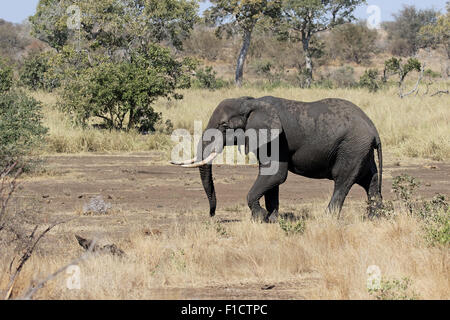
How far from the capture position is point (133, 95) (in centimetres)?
1938

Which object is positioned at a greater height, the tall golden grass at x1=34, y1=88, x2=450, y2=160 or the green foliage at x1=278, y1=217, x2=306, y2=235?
the tall golden grass at x1=34, y1=88, x2=450, y2=160

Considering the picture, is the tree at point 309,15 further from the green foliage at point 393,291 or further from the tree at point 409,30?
the green foliage at point 393,291

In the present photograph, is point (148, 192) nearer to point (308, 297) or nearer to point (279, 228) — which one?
point (279, 228)

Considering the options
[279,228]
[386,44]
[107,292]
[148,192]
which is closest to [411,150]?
[148,192]

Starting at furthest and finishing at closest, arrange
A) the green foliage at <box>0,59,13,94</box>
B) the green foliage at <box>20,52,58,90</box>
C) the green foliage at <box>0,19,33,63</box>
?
the green foliage at <box>0,19,33,63</box> < the green foliage at <box>20,52,58,90</box> < the green foliage at <box>0,59,13,94</box>

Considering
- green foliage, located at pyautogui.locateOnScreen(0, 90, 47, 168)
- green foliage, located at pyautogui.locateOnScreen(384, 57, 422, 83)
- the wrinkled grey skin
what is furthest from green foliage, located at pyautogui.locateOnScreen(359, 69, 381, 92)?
the wrinkled grey skin

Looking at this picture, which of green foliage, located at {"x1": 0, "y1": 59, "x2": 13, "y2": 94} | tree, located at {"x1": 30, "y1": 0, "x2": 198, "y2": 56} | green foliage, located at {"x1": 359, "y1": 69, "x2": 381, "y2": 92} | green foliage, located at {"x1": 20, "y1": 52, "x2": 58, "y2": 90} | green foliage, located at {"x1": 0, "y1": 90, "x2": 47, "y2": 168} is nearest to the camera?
green foliage, located at {"x1": 0, "y1": 90, "x2": 47, "y2": 168}

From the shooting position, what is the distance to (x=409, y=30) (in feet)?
202

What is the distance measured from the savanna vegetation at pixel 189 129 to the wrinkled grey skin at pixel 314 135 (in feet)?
1.70

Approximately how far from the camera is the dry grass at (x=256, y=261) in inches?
240

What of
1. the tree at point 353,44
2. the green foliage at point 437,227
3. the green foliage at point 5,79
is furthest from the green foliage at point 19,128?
the tree at point 353,44

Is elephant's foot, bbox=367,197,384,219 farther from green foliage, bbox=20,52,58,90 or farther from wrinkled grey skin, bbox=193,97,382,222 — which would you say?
green foliage, bbox=20,52,58,90

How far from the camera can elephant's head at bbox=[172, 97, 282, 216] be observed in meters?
9.20

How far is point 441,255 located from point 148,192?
6764mm
